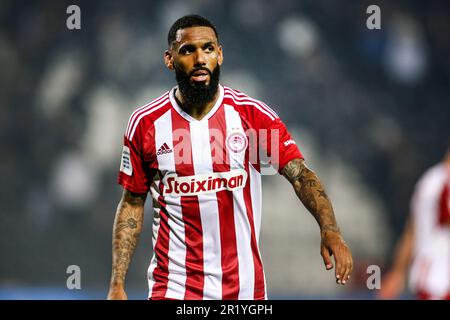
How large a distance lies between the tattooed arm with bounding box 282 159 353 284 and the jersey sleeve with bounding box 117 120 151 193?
29.5 inches

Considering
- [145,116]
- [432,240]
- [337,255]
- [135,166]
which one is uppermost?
[145,116]

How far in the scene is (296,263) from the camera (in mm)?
A: 10367

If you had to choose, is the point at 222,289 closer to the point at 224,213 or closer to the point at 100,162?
the point at 224,213

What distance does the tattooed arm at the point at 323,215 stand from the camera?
151 inches

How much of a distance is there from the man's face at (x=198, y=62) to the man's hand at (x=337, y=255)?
1015 millimetres

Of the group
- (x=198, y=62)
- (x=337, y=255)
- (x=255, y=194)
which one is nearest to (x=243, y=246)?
(x=255, y=194)

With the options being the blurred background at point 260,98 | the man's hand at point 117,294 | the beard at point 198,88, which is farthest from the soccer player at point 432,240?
the blurred background at point 260,98

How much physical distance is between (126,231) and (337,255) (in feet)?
3.93

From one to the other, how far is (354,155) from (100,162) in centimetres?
326

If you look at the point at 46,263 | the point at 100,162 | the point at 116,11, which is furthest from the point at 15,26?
the point at 46,263

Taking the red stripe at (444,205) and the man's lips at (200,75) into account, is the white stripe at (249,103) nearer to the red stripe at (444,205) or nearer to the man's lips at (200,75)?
the man's lips at (200,75)

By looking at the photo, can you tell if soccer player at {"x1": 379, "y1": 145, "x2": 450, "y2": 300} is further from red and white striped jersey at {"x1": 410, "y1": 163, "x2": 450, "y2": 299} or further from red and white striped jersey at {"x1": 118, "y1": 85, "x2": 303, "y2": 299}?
red and white striped jersey at {"x1": 118, "y1": 85, "x2": 303, "y2": 299}

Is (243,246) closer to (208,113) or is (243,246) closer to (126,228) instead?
(126,228)

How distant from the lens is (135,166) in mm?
4457
